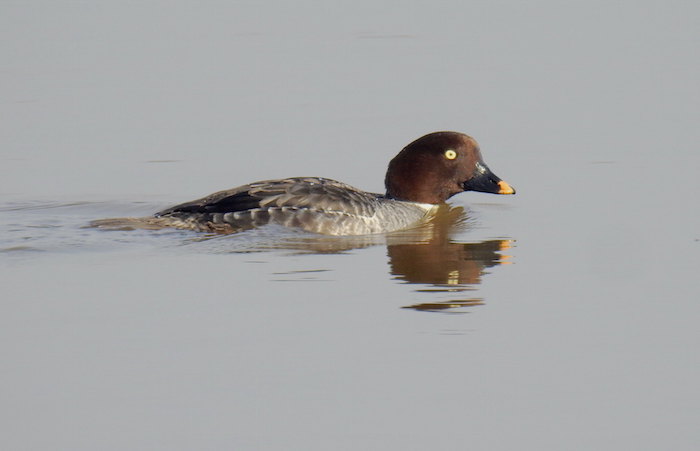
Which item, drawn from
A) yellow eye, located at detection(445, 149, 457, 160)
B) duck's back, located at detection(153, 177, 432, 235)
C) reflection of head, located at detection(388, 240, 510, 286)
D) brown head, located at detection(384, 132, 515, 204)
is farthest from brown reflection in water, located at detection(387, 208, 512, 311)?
yellow eye, located at detection(445, 149, 457, 160)

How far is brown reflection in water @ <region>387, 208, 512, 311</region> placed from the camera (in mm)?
10102

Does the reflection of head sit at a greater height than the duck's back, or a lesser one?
lesser

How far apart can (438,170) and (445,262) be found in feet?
7.51

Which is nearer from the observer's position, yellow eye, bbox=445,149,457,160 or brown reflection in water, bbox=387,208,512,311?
brown reflection in water, bbox=387,208,512,311

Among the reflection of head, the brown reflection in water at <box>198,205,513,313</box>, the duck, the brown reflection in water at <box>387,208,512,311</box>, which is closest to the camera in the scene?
the brown reflection in water at <box>387,208,512,311</box>

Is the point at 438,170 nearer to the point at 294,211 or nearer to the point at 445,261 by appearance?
the point at 294,211

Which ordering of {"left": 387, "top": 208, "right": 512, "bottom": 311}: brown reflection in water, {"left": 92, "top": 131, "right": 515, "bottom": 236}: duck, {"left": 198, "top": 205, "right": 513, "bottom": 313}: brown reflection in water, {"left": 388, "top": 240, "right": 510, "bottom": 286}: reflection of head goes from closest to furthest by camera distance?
{"left": 387, "top": 208, "right": 512, "bottom": 311}: brown reflection in water < {"left": 198, "top": 205, "right": 513, "bottom": 313}: brown reflection in water < {"left": 388, "top": 240, "right": 510, "bottom": 286}: reflection of head < {"left": 92, "top": 131, "right": 515, "bottom": 236}: duck

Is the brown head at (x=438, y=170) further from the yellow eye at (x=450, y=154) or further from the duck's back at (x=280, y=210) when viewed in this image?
the duck's back at (x=280, y=210)

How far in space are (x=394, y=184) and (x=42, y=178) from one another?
4.06 meters

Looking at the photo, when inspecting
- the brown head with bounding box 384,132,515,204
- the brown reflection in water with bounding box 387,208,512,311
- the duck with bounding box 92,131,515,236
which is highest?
the brown head with bounding box 384,132,515,204

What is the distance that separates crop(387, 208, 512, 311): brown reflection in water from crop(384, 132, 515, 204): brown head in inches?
21.2

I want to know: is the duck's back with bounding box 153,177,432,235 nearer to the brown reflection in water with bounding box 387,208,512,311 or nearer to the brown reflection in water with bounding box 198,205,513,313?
the brown reflection in water with bounding box 198,205,513,313

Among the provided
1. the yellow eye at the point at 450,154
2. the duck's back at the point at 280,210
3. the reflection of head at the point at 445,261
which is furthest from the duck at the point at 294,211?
the reflection of head at the point at 445,261

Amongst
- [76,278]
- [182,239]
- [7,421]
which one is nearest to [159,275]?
[76,278]
